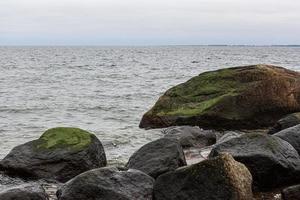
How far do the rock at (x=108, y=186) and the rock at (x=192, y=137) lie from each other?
15.8ft

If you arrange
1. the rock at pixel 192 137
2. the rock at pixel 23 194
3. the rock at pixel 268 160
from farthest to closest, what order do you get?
the rock at pixel 192 137 < the rock at pixel 268 160 < the rock at pixel 23 194

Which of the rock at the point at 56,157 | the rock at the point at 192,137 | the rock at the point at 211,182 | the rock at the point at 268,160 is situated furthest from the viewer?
the rock at the point at 192,137

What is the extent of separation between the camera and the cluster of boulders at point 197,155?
7289 millimetres

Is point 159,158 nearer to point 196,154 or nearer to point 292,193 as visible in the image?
point 292,193

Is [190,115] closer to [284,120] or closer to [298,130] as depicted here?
[284,120]

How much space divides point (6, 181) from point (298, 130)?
220 inches

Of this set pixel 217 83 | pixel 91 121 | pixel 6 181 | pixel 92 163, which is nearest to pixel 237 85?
pixel 217 83

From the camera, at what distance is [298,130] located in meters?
10.3

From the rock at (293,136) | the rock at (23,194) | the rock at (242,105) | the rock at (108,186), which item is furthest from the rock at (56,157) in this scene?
the rock at (242,105)

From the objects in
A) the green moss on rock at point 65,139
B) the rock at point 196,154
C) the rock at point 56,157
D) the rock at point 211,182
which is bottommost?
the rock at point 196,154

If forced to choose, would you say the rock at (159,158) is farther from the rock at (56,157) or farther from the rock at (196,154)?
the rock at (196,154)

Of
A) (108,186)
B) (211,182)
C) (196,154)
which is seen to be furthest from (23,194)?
(196,154)

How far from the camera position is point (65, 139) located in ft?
34.2

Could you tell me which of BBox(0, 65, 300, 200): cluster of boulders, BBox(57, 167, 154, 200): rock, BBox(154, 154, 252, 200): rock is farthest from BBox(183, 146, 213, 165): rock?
BBox(154, 154, 252, 200): rock
